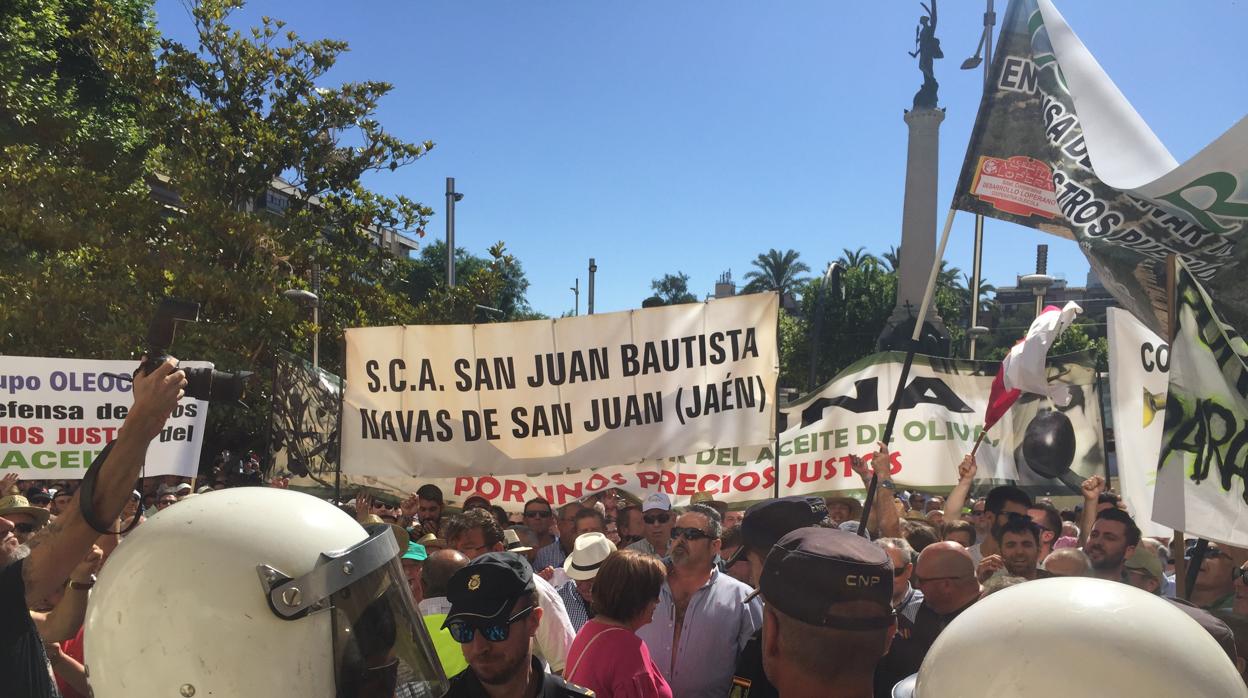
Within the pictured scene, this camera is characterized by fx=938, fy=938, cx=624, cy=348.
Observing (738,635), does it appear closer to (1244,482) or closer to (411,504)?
A: (1244,482)

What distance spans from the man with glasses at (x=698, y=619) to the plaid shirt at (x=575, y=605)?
1.03 m

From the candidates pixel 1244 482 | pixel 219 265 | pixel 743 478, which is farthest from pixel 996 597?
pixel 219 265

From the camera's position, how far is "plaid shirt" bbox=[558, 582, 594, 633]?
17.1ft

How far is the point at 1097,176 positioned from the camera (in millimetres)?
4789

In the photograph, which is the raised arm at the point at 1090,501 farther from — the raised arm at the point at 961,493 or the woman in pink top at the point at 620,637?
the woman in pink top at the point at 620,637

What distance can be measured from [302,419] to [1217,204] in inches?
339

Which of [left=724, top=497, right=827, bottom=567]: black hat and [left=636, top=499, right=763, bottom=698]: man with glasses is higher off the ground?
[left=724, top=497, right=827, bottom=567]: black hat

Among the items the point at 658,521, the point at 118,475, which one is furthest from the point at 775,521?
the point at 658,521

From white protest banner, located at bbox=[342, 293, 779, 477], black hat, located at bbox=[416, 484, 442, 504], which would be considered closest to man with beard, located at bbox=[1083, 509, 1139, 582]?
white protest banner, located at bbox=[342, 293, 779, 477]

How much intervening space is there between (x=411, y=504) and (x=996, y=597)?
7.59m

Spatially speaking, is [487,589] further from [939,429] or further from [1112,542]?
[939,429]

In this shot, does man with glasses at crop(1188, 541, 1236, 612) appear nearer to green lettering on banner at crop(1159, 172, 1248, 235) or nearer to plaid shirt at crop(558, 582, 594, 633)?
green lettering on banner at crop(1159, 172, 1248, 235)

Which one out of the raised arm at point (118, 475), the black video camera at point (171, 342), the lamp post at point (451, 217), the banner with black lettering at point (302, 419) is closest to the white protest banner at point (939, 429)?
the banner with black lettering at point (302, 419)

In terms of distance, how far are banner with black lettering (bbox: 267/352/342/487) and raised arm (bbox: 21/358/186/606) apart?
25.9 ft
